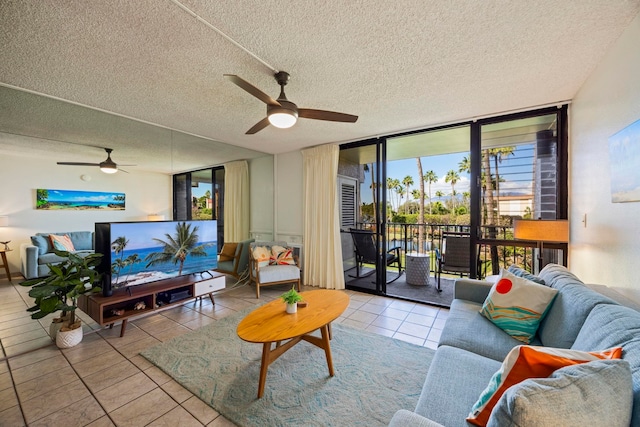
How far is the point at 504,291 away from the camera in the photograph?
6.00 feet

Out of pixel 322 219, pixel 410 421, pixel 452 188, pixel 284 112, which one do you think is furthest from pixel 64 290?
pixel 452 188

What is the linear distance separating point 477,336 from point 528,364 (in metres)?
0.86

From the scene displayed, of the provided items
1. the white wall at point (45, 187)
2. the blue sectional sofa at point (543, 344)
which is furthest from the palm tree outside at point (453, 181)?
the white wall at point (45, 187)

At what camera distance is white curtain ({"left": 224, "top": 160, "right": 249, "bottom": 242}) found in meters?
3.99

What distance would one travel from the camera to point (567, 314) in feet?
4.67

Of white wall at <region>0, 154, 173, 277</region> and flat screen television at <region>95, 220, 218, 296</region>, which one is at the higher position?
white wall at <region>0, 154, 173, 277</region>

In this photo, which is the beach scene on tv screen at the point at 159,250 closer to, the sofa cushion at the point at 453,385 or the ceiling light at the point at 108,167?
the ceiling light at the point at 108,167

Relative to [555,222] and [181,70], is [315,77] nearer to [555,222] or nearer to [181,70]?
[181,70]

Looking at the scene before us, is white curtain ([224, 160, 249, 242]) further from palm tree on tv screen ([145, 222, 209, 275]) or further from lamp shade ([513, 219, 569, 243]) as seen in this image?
lamp shade ([513, 219, 569, 243])

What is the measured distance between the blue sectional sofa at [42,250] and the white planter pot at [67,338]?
0.63 meters

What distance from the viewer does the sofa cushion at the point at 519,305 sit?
5.33 feet

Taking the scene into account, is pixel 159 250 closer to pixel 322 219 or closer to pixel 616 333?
pixel 322 219

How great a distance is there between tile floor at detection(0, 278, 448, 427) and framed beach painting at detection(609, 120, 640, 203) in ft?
5.92

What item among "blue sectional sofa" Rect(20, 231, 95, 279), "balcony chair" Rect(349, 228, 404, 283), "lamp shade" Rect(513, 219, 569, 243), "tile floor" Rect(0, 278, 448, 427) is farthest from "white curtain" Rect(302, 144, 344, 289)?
"blue sectional sofa" Rect(20, 231, 95, 279)
